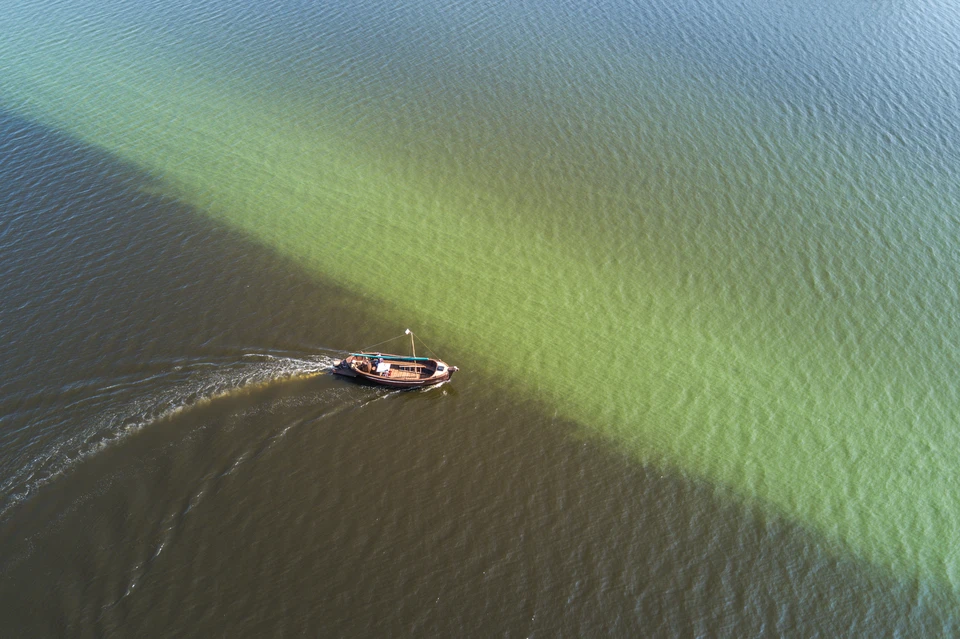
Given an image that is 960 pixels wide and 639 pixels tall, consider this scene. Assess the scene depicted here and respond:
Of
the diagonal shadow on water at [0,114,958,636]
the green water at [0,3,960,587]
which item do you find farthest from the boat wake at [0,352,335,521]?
the green water at [0,3,960,587]

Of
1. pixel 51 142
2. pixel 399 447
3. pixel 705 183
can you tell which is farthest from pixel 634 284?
pixel 51 142

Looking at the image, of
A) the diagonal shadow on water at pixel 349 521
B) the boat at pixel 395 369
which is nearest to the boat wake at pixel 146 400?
the diagonal shadow on water at pixel 349 521

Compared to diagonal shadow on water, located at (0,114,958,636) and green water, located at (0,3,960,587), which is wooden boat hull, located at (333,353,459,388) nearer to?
diagonal shadow on water, located at (0,114,958,636)

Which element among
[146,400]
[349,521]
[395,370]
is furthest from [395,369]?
[146,400]

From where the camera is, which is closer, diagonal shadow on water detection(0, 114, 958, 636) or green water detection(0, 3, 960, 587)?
diagonal shadow on water detection(0, 114, 958, 636)

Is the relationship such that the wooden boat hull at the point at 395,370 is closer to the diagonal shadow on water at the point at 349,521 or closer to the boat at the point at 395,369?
the boat at the point at 395,369

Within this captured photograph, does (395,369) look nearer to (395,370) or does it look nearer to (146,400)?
(395,370)

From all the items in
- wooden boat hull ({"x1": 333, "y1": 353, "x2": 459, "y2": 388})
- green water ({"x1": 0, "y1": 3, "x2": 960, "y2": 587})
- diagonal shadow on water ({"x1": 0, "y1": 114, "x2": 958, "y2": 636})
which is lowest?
diagonal shadow on water ({"x1": 0, "y1": 114, "x2": 958, "y2": 636})
